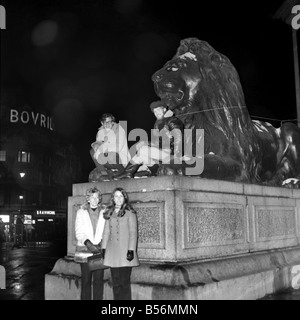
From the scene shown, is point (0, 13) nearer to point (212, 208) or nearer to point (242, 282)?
point (212, 208)

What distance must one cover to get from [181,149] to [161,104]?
46.6 inches

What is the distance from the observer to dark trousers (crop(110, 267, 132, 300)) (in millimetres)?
5711

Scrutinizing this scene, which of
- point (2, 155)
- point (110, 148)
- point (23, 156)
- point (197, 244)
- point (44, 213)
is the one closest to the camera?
point (197, 244)

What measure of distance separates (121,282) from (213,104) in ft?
13.3

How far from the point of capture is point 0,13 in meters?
10.3

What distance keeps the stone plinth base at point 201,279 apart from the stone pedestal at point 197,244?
0.5 inches

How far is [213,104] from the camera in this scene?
8406mm

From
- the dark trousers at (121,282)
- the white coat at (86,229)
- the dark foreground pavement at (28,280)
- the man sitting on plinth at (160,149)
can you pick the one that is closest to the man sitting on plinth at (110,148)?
the man sitting on plinth at (160,149)

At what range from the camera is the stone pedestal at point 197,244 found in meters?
6.07

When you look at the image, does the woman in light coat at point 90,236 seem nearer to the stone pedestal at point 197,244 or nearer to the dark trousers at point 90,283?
the dark trousers at point 90,283

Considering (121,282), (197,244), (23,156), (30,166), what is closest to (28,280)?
(121,282)

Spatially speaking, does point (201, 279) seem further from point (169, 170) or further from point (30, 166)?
point (30, 166)

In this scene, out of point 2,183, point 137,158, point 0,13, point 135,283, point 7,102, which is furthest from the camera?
point 7,102

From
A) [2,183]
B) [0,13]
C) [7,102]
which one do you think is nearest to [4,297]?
[0,13]
